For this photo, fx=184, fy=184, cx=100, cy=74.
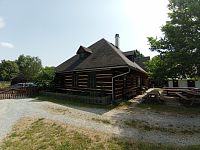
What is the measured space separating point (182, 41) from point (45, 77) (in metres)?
14.5

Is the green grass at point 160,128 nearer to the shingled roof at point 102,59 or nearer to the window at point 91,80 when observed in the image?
the shingled roof at point 102,59

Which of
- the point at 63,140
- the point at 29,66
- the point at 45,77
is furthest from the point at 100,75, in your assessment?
the point at 29,66

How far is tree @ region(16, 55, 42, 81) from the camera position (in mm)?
63094

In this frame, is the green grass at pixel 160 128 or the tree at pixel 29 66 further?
the tree at pixel 29 66

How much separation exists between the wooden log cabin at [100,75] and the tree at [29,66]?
27.0 meters

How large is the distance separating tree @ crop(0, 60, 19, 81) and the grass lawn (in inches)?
3310

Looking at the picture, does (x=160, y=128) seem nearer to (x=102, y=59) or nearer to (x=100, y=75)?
(x=100, y=75)

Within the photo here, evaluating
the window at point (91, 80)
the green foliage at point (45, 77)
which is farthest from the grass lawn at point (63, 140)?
the green foliage at point (45, 77)

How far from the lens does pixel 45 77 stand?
2075 cm

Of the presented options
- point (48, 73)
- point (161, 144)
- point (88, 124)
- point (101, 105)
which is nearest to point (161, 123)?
point (161, 144)

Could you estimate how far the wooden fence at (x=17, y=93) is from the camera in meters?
18.8

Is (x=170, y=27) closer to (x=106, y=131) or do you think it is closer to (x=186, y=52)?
(x=186, y=52)

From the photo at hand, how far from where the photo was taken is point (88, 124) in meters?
9.08

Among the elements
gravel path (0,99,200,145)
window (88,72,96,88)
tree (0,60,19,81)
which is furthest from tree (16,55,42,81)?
gravel path (0,99,200,145)
